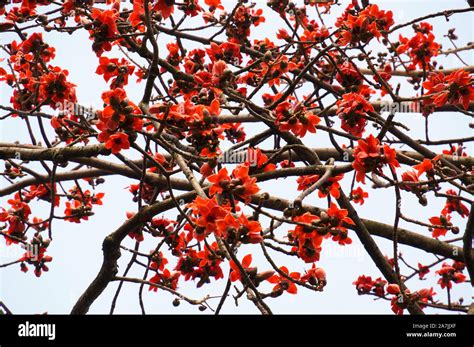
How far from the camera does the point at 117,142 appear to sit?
2.06 meters

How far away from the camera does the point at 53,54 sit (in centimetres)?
374

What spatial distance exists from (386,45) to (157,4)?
2494 millimetres

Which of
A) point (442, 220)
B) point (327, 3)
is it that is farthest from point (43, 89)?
point (327, 3)

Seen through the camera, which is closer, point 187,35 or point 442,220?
point 442,220

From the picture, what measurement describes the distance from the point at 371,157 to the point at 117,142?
979mm

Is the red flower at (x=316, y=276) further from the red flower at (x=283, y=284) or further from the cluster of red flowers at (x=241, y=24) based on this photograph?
the cluster of red flowers at (x=241, y=24)

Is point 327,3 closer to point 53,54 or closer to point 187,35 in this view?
point 187,35

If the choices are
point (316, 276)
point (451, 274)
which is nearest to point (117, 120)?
point (316, 276)

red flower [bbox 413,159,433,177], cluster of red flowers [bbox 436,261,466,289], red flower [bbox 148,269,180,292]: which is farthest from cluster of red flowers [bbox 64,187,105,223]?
cluster of red flowers [bbox 436,261,466,289]

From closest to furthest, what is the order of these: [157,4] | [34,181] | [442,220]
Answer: [157,4]
[442,220]
[34,181]

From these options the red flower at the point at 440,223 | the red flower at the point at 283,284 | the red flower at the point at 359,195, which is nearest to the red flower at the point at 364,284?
the red flower at the point at 359,195

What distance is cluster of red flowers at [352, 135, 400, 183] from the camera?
7.07ft

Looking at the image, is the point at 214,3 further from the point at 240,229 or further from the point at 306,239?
the point at 240,229
